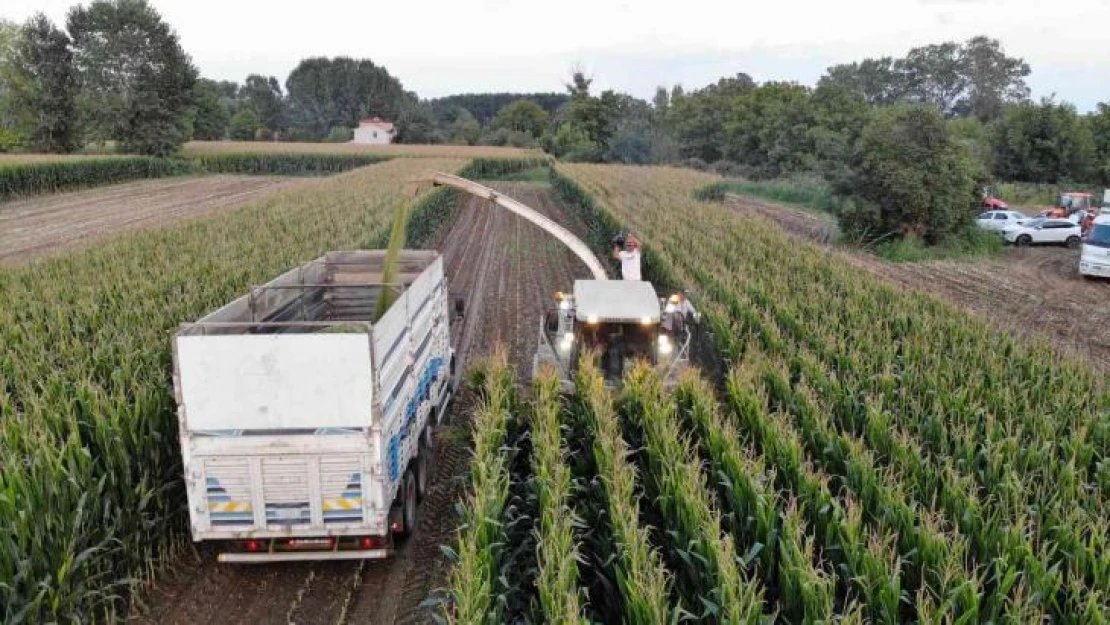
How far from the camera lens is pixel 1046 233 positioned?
31.6m

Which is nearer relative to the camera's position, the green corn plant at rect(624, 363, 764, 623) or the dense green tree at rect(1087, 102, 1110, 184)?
the green corn plant at rect(624, 363, 764, 623)

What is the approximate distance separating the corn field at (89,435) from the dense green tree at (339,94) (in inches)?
4888

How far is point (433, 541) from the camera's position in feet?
26.9

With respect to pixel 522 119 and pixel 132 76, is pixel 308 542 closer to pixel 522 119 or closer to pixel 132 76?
pixel 132 76

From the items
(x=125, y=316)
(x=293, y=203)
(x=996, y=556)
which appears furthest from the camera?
(x=293, y=203)

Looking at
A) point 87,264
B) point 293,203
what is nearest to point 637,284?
point 87,264

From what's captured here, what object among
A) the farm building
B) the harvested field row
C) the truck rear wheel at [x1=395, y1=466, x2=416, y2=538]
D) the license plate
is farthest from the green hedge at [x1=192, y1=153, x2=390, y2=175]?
the license plate

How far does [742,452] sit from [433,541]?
334 cm

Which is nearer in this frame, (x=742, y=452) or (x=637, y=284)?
(x=742, y=452)

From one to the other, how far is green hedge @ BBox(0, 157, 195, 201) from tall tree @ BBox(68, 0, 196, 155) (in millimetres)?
1974

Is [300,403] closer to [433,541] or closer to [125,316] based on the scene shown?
[433,541]

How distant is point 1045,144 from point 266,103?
4609 inches

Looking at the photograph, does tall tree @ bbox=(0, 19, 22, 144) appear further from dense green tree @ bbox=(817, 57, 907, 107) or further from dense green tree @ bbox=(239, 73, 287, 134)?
dense green tree @ bbox=(817, 57, 907, 107)

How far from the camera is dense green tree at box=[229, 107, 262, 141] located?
103 meters
